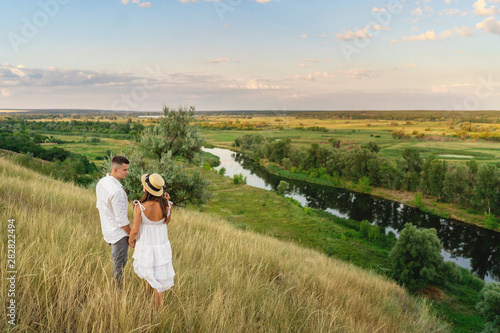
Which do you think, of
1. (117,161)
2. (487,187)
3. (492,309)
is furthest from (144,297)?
(487,187)

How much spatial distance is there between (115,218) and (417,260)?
97.5 ft

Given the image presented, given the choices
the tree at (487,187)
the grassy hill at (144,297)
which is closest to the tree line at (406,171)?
the tree at (487,187)

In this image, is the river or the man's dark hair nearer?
the man's dark hair

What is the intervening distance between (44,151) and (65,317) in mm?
68513

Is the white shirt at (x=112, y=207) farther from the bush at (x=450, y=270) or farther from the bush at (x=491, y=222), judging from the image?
the bush at (x=491, y=222)

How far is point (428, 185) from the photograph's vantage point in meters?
55.7

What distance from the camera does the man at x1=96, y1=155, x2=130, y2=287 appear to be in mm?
3229

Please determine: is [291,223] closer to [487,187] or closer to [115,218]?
[487,187]

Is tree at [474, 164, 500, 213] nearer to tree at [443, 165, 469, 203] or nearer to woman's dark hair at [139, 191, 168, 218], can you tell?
tree at [443, 165, 469, 203]

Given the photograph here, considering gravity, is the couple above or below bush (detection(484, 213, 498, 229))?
above

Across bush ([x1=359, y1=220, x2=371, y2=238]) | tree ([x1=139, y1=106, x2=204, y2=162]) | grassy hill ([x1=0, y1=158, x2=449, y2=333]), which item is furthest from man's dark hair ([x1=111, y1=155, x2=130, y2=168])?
bush ([x1=359, y1=220, x2=371, y2=238])

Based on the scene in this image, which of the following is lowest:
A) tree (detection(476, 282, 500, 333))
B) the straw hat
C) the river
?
the river

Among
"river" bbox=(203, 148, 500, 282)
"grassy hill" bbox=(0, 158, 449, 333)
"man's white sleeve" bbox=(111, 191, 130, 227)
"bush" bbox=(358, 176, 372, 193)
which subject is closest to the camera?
"grassy hill" bbox=(0, 158, 449, 333)

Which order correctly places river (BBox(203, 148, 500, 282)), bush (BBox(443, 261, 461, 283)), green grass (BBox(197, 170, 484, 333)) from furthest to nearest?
river (BBox(203, 148, 500, 282)) < bush (BBox(443, 261, 461, 283)) < green grass (BBox(197, 170, 484, 333))
